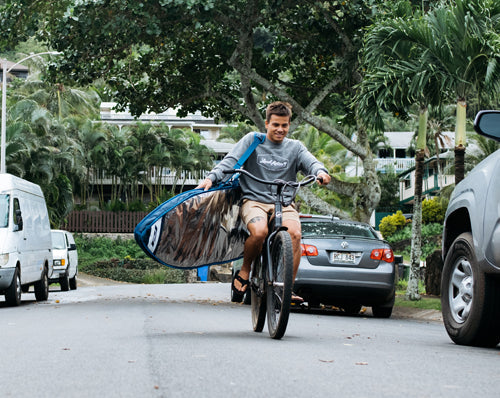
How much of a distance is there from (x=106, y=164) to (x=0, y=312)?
43318 millimetres

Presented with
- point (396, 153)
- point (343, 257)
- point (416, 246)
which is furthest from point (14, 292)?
point (396, 153)

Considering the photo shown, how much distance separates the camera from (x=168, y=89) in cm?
2278

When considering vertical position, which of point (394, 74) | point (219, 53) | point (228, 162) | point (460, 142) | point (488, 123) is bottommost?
point (228, 162)

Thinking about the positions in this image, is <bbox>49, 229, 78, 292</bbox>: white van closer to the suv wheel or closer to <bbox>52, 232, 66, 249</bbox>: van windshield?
<bbox>52, 232, 66, 249</bbox>: van windshield

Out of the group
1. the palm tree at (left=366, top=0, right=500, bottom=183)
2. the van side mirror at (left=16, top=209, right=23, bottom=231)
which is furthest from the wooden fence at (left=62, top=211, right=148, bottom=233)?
the palm tree at (left=366, top=0, right=500, bottom=183)

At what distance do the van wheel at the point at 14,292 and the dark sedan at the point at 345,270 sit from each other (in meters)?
5.14

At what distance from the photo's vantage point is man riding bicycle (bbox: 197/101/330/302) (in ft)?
24.8

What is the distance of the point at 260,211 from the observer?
7598 millimetres

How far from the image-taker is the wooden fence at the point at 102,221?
50000 mm

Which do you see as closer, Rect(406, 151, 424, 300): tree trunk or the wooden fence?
Rect(406, 151, 424, 300): tree trunk

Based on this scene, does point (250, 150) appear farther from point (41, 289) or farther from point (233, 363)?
point (41, 289)

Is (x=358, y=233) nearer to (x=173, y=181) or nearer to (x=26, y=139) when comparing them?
(x=26, y=139)

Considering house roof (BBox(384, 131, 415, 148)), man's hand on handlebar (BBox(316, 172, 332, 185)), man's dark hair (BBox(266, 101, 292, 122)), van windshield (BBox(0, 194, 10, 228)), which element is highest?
house roof (BBox(384, 131, 415, 148))

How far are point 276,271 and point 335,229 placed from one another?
18.0 ft
